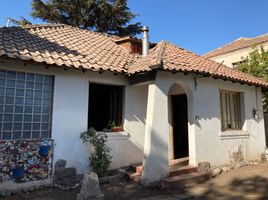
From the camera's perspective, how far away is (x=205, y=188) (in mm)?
7449

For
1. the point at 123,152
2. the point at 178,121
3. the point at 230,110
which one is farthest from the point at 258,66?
the point at 123,152

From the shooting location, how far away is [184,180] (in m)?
7.70

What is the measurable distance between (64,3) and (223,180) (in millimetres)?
19253

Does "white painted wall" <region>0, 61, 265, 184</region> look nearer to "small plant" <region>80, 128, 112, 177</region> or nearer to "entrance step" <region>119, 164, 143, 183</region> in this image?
"small plant" <region>80, 128, 112, 177</region>

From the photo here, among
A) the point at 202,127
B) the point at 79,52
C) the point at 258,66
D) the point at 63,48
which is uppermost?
the point at 258,66

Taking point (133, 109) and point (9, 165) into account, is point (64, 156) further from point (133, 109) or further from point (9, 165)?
point (133, 109)

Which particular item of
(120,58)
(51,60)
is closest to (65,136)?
(51,60)

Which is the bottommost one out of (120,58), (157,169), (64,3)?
(157,169)

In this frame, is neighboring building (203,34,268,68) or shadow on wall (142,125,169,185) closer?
shadow on wall (142,125,169,185)

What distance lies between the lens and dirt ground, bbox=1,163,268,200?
651 centimetres

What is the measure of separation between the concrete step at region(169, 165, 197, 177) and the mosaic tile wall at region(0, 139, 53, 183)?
3.85 meters

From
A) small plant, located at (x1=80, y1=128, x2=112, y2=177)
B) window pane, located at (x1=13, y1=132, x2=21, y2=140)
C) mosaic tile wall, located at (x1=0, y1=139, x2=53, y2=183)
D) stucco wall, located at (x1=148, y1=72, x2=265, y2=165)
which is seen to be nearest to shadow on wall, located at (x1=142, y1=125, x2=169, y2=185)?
stucco wall, located at (x1=148, y1=72, x2=265, y2=165)

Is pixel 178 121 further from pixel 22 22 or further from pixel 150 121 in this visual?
pixel 22 22

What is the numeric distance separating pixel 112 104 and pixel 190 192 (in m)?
4.21
